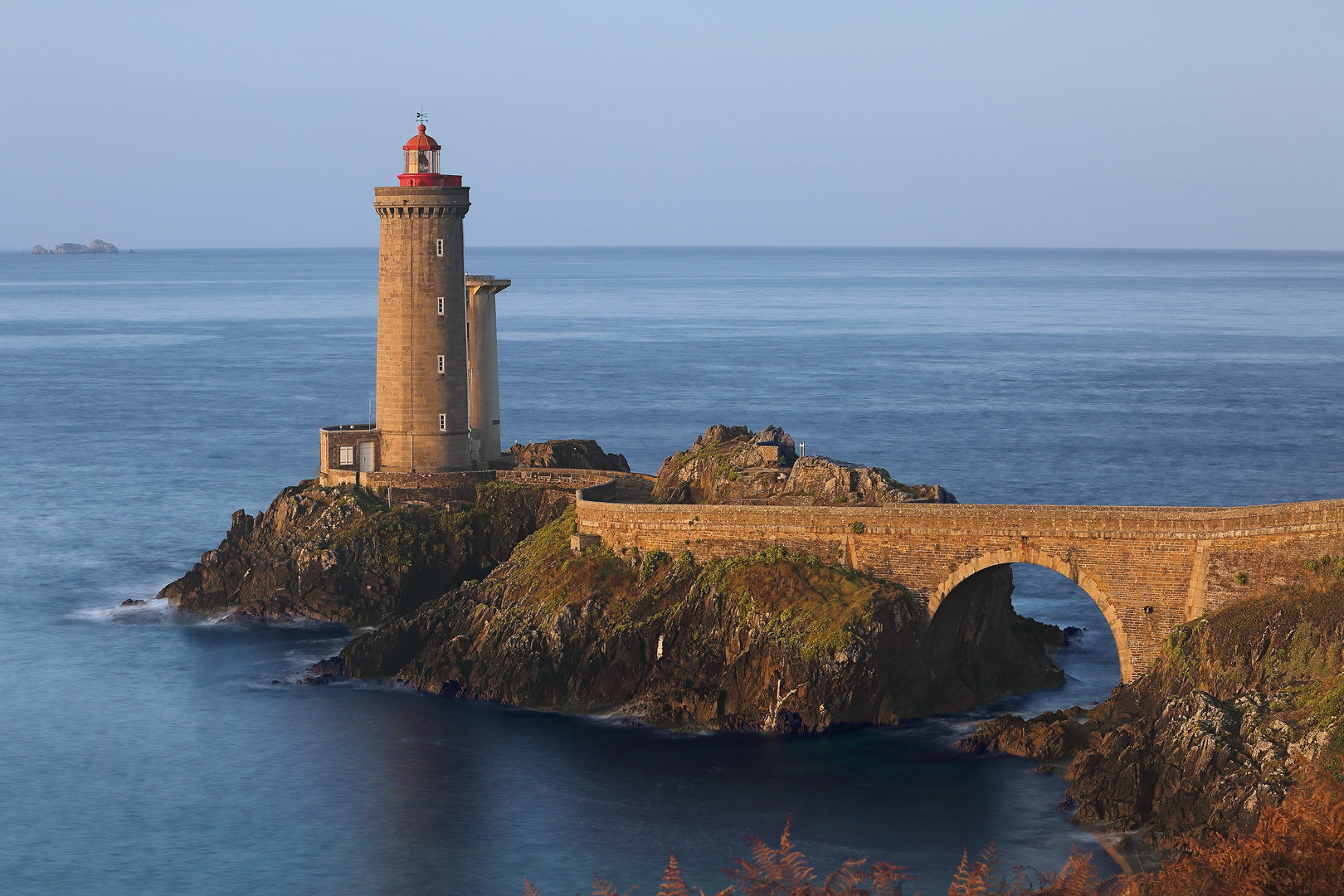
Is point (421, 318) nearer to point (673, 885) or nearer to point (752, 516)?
point (752, 516)

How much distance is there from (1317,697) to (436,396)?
3540 cm

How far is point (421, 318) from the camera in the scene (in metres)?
64.9

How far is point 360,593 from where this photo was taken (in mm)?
62688

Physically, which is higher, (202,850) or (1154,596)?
(1154,596)

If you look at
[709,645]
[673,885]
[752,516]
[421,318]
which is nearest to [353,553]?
[421,318]

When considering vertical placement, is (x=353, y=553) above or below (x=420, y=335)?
below

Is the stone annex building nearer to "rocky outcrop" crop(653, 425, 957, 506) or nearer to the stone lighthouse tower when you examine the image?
the stone lighthouse tower

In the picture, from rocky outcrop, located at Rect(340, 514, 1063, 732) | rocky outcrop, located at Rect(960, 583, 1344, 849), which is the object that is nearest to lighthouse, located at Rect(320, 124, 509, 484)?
rocky outcrop, located at Rect(340, 514, 1063, 732)

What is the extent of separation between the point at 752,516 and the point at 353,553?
17.5 meters

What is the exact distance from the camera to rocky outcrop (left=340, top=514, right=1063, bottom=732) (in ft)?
161

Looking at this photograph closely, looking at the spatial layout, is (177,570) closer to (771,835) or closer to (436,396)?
(436,396)

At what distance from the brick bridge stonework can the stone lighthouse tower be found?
15098 mm

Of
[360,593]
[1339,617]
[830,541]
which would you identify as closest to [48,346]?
[360,593]

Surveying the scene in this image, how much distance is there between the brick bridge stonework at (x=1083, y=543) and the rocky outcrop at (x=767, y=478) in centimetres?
219
